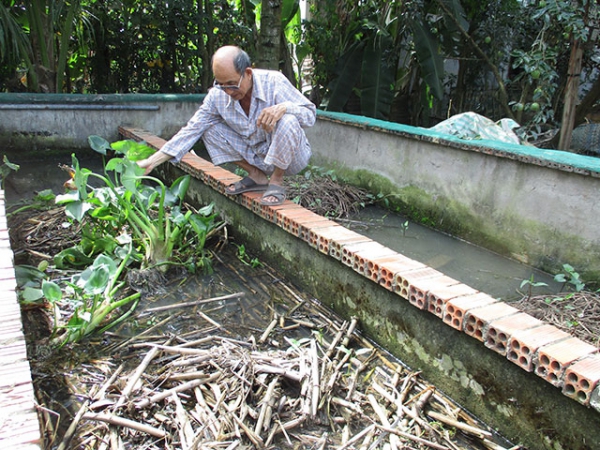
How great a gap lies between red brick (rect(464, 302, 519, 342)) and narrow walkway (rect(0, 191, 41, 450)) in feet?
5.05

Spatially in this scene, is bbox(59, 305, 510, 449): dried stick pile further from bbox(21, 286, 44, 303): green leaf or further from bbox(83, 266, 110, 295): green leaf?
bbox(21, 286, 44, 303): green leaf

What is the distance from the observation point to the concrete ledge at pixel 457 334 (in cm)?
174

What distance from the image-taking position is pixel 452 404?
2.16 meters

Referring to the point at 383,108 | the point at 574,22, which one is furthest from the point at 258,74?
the point at 383,108

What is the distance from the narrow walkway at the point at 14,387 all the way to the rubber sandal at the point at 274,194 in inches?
65.8

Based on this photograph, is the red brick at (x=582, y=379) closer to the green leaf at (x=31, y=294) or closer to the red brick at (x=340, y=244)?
the red brick at (x=340, y=244)

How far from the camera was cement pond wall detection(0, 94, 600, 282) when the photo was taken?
129 inches

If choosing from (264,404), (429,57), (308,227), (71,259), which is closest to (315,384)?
(264,404)

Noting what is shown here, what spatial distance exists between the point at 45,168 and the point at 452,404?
455 cm

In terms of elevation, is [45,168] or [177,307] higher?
[45,168]

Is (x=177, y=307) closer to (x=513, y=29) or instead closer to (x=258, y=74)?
(x=258, y=74)

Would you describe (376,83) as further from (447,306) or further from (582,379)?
(582,379)

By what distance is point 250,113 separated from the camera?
323cm

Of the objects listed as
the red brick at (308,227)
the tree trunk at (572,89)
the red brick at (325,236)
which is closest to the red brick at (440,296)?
the red brick at (325,236)
